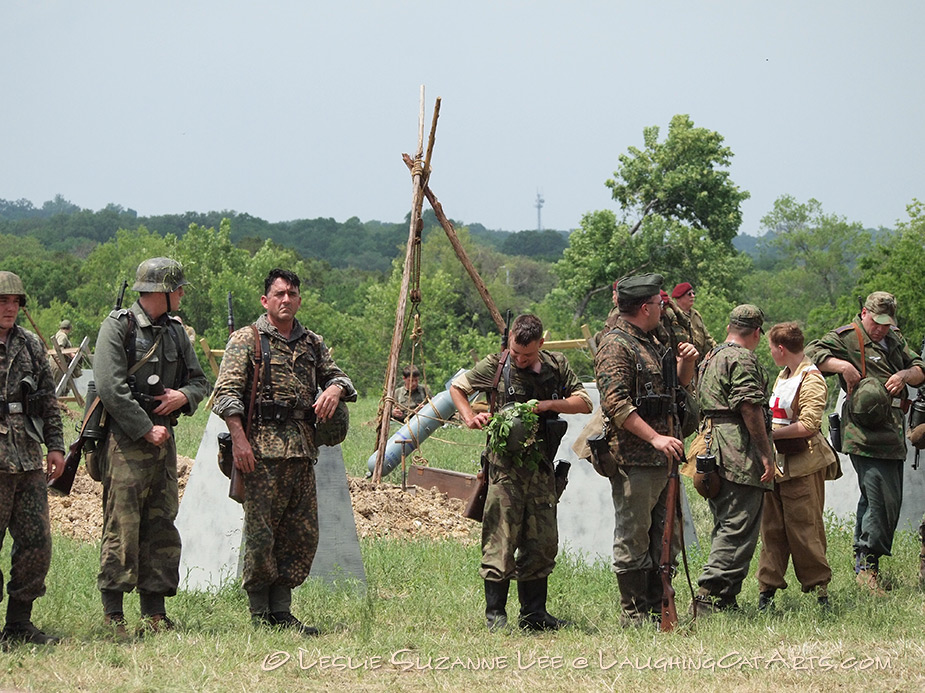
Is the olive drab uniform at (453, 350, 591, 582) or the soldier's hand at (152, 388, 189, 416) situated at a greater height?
the soldier's hand at (152, 388, 189, 416)

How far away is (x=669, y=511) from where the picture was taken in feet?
21.1

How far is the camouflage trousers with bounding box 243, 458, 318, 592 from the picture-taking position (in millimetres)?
6406

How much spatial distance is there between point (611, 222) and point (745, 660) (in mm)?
39060

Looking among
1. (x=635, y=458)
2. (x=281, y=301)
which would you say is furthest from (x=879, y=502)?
(x=281, y=301)

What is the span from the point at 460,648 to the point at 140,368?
2.50 m

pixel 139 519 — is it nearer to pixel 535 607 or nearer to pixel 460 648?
pixel 460 648

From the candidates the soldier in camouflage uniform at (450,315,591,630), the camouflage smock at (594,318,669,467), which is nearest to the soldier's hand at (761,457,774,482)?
the camouflage smock at (594,318,669,467)

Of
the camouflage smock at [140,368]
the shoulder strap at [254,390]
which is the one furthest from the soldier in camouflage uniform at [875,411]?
the camouflage smock at [140,368]

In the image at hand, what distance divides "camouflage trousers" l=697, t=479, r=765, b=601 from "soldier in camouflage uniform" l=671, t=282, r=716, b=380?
231cm

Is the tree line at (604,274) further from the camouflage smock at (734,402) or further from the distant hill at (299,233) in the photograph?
the distant hill at (299,233)

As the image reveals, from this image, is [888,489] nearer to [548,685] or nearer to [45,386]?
[548,685]

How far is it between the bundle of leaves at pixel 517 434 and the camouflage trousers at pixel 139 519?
6.46 ft

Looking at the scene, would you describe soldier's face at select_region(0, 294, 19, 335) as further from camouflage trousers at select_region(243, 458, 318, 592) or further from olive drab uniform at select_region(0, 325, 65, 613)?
camouflage trousers at select_region(243, 458, 318, 592)

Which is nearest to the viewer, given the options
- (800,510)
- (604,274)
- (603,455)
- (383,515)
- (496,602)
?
(603,455)
